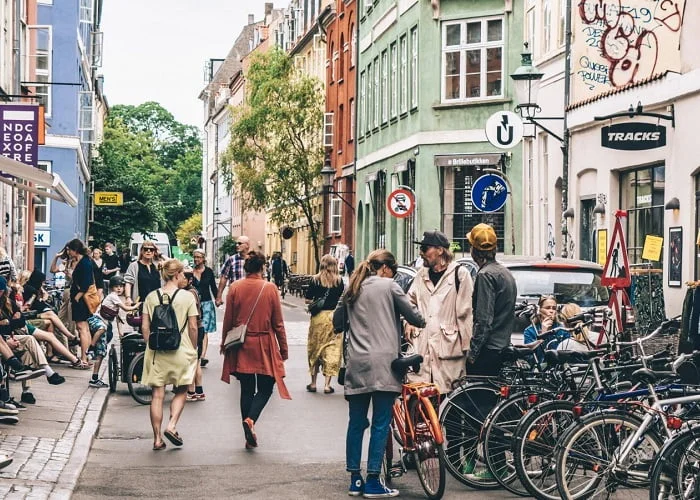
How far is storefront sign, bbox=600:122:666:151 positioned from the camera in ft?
74.3

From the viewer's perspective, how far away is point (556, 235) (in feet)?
105

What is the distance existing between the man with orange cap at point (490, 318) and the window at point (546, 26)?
2258cm

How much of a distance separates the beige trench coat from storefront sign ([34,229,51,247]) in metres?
39.4

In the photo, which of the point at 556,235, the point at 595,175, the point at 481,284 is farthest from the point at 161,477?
the point at 556,235

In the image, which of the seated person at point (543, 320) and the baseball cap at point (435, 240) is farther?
the seated person at point (543, 320)

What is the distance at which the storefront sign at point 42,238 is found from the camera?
4891 cm

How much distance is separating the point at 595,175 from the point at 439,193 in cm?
1139

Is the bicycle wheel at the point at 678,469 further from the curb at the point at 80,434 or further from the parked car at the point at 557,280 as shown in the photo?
the parked car at the point at 557,280

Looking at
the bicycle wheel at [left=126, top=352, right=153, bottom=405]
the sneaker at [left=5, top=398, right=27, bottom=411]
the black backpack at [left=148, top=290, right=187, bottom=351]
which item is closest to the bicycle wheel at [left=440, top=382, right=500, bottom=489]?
the black backpack at [left=148, top=290, right=187, bottom=351]

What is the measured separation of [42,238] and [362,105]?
12153 mm

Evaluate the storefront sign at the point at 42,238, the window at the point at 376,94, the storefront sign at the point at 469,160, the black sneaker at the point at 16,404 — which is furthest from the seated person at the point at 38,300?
the storefront sign at the point at 42,238

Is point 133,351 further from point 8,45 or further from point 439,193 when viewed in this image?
point 439,193

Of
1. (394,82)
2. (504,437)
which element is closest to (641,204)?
(504,437)

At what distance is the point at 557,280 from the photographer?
1562cm
